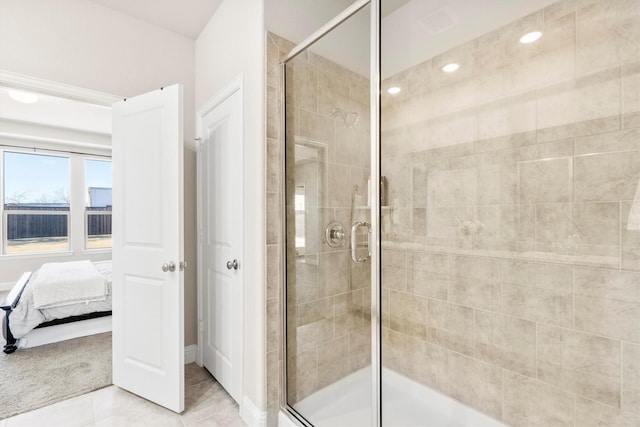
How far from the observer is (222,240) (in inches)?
87.7

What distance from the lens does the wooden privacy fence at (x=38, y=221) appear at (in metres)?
4.98

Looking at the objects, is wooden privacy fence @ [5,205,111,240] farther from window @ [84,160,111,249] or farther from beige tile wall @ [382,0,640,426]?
beige tile wall @ [382,0,640,426]

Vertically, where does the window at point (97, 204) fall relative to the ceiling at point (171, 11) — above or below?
below

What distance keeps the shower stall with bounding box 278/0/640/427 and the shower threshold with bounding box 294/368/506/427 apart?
1 centimetres

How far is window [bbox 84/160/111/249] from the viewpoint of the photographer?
18.1 ft

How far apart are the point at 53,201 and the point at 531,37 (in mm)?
6827

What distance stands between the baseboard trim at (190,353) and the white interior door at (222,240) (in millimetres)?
→ 162

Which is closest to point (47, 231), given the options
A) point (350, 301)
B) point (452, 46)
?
point (350, 301)

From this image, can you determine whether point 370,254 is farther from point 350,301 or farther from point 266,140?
point 266,140

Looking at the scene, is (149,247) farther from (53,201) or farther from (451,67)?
(53,201)

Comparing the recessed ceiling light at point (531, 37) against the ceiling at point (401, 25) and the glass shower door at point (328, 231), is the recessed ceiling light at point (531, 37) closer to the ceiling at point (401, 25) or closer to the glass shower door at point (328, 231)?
the ceiling at point (401, 25)

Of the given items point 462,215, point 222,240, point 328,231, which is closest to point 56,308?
point 222,240

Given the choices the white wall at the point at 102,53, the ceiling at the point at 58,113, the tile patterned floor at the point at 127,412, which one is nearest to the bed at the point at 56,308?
the tile patterned floor at the point at 127,412

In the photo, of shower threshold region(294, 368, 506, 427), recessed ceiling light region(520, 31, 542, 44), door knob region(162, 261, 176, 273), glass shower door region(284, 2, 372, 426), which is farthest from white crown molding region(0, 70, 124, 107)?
recessed ceiling light region(520, 31, 542, 44)
